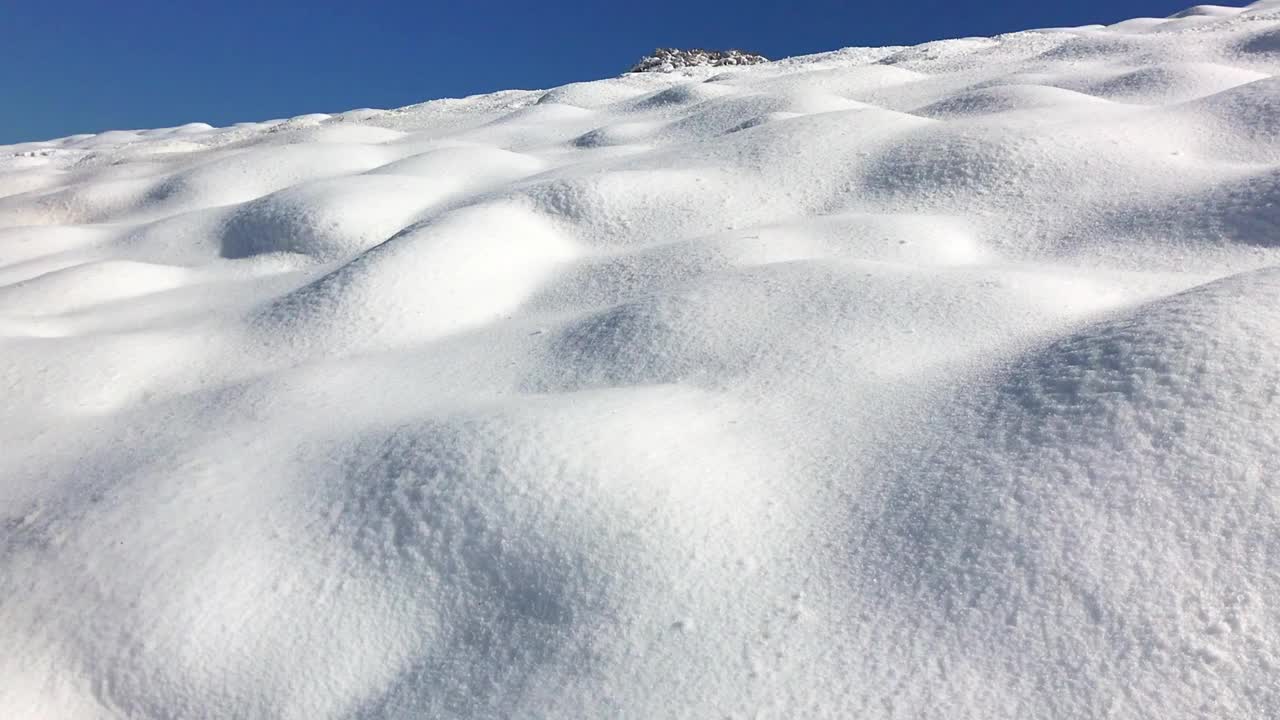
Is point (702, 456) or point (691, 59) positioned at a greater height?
point (691, 59)

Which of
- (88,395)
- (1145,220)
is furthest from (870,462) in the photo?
(88,395)

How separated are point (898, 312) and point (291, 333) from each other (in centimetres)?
235

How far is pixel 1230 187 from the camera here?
339 cm

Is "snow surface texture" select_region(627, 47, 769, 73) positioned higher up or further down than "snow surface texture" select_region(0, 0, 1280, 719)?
higher up

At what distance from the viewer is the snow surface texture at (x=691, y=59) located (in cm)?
1581

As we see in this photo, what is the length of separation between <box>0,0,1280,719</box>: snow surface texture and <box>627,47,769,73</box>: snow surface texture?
12115 millimetres

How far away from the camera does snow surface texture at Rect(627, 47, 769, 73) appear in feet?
51.9

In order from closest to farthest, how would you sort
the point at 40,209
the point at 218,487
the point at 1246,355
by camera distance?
1. the point at 1246,355
2. the point at 218,487
3. the point at 40,209

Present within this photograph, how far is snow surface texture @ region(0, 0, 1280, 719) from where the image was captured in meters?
1.61

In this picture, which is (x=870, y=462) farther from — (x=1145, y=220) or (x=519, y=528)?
(x=1145, y=220)

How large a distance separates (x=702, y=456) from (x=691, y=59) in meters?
15.7

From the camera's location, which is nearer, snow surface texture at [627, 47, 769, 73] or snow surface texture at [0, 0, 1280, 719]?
snow surface texture at [0, 0, 1280, 719]

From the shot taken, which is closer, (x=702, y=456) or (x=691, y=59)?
(x=702, y=456)

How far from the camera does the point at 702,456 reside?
7.08ft
